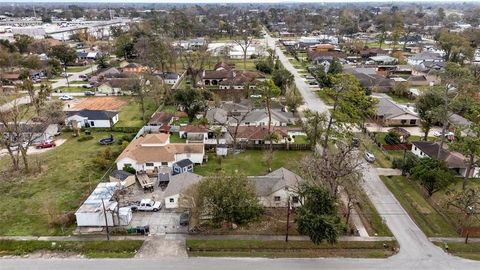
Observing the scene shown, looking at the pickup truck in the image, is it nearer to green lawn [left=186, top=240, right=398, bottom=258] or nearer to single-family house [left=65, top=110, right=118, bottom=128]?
green lawn [left=186, top=240, right=398, bottom=258]

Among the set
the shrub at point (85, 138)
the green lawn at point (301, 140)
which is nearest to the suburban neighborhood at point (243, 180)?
the shrub at point (85, 138)

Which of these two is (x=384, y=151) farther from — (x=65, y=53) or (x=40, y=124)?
(x=65, y=53)

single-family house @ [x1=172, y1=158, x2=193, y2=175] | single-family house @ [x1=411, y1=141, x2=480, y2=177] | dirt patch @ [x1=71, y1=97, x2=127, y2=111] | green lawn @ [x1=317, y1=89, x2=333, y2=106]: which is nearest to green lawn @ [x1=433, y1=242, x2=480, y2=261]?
single-family house @ [x1=411, y1=141, x2=480, y2=177]

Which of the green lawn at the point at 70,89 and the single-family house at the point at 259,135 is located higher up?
the single-family house at the point at 259,135

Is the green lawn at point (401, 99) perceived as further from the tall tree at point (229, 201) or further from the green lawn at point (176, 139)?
the tall tree at point (229, 201)

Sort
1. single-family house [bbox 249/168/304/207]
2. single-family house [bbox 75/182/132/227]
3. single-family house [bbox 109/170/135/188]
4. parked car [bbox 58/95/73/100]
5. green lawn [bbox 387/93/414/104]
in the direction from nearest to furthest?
single-family house [bbox 75/182/132/227], single-family house [bbox 249/168/304/207], single-family house [bbox 109/170/135/188], green lawn [bbox 387/93/414/104], parked car [bbox 58/95/73/100]

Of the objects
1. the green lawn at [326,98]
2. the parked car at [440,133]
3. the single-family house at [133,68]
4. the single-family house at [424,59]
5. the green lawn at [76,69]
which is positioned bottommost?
the parked car at [440,133]
